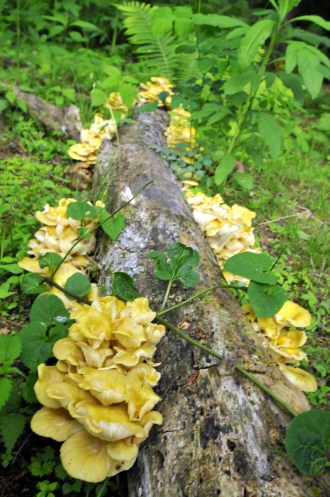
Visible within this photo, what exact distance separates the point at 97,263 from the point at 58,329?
1075mm

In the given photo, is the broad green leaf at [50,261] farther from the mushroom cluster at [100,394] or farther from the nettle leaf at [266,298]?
the nettle leaf at [266,298]

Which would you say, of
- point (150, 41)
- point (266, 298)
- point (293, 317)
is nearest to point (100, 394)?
point (266, 298)

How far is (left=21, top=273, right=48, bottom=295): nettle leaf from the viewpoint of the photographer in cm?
253

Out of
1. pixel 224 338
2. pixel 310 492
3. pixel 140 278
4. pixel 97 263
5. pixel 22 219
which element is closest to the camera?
pixel 310 492

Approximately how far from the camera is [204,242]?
313 cm

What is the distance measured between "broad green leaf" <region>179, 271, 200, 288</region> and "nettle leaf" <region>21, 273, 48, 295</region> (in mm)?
931

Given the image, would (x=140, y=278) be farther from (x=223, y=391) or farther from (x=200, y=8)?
(x=200, y=8)

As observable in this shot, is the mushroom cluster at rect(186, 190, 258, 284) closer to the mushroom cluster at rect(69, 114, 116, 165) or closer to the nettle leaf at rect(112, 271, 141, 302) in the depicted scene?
the nettle leaf at rect(112, 271, 141, 302)

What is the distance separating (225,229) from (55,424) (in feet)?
6.90

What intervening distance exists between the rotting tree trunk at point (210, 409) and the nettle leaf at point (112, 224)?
156 mm

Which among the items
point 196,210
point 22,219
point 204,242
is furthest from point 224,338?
point 22,219

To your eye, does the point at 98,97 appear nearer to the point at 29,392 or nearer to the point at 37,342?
the point at 37,342

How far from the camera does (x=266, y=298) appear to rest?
2.19 meters

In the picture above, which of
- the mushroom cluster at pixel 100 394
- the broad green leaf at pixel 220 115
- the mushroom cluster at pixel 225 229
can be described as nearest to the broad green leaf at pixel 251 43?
the broad green leaf at pixel 220 115
